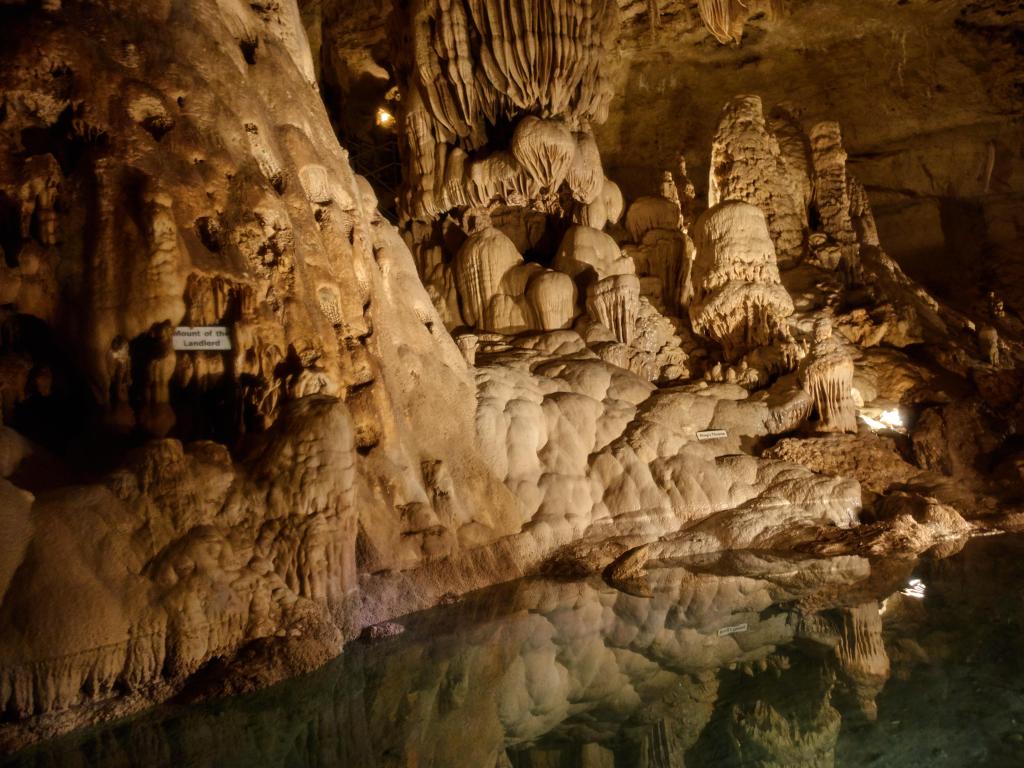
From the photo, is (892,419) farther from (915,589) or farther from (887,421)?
(915,589)

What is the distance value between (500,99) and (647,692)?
10.9 meters

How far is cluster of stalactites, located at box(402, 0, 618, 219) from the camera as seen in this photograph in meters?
12.4

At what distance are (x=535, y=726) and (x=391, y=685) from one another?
93 centimetres

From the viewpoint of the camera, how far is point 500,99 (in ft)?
42.7

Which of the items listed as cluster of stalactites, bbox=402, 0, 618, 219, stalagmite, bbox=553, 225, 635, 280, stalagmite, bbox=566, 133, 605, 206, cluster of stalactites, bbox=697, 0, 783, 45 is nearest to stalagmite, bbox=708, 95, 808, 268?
cluster of stalactites, bbox=697, 0, 783, 45

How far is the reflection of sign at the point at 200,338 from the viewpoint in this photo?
5.36m

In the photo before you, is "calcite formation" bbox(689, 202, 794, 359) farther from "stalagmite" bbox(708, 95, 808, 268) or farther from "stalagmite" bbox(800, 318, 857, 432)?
"stalagmite" bbox(708, 95, 808, 268)

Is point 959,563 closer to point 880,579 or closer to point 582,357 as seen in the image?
point 880,579

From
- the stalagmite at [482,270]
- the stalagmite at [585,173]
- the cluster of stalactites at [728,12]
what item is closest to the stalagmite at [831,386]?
the stalagmite at [482,270]

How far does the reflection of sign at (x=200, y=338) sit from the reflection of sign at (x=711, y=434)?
549 centimetres

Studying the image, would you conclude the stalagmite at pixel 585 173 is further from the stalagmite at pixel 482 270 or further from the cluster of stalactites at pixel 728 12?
the cluster of stalactites at pixel 728 12

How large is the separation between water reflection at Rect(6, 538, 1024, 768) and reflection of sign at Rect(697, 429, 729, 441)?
3.03m

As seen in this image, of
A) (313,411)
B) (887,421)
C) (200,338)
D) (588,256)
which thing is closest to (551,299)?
(588,256)

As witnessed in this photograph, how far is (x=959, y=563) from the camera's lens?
6.76 metres
